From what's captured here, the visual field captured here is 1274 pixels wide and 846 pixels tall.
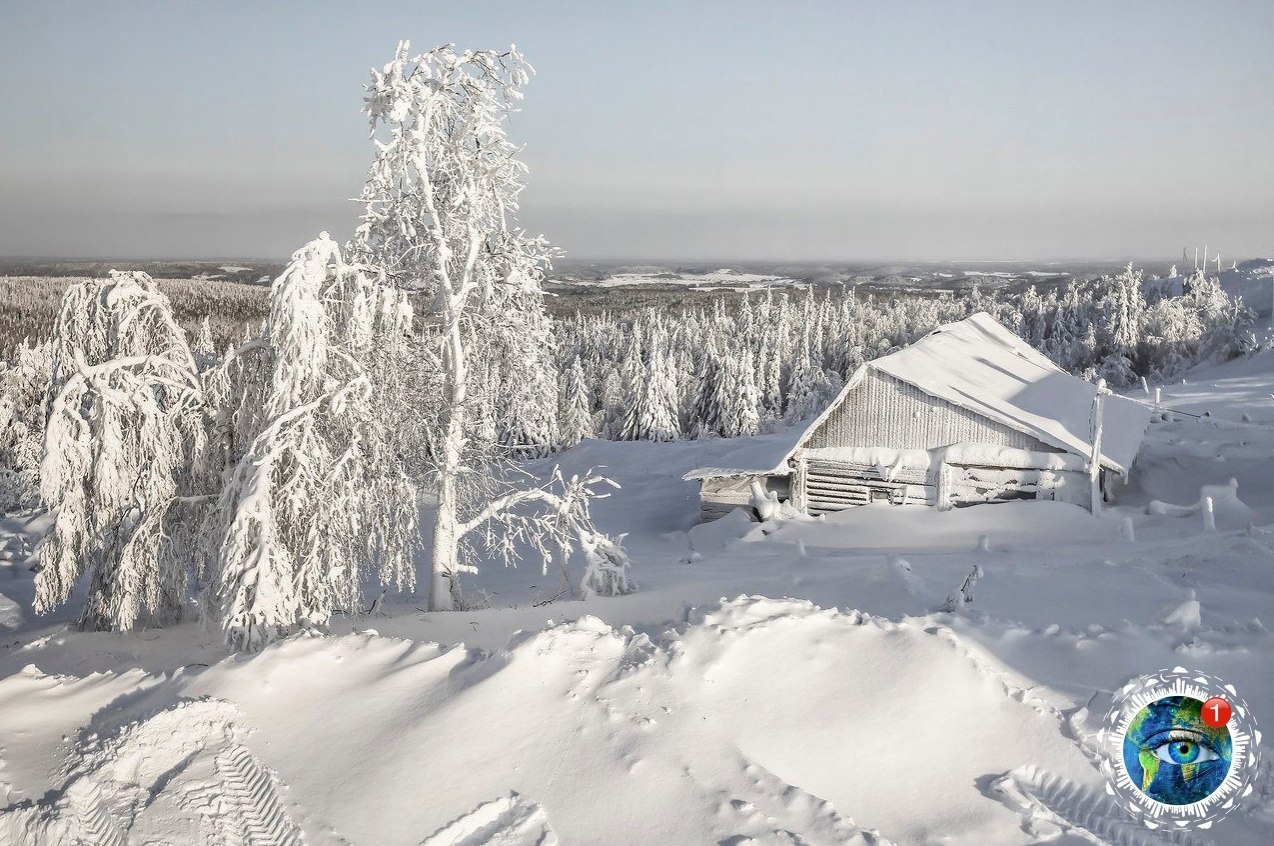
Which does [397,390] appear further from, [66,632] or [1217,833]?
[1217,833]

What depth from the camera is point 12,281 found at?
266 ft

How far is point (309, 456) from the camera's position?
10.4 m

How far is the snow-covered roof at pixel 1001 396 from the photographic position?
19.8 metres

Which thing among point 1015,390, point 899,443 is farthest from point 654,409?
point 899,443

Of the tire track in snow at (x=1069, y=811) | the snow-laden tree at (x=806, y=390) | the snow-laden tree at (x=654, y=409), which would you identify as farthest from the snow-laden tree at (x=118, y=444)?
the snow-laden tree at (x=806, y=390)

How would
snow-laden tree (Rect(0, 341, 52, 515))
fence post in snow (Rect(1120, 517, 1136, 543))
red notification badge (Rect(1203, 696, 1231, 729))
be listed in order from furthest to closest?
snow-laden tree (Rect(0, 341, 52, 515))
fence post in snow (Rect(1120, 517, 1136, 543))
red notification badge (Rect(1203, 696, 1231, 729))

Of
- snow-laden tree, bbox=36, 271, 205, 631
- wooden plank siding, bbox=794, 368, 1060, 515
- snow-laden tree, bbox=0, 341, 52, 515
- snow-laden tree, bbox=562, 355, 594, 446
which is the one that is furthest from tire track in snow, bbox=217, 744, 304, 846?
snow-laden tree, bbox=562, 355, 594, 446

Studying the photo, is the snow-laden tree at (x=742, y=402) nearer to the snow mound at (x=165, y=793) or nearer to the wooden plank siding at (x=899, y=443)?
the wooden plank siding at (x=899, y=443)

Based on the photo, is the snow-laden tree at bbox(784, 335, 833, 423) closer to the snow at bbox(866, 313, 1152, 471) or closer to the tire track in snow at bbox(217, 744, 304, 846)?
the snow at bbox(866, 313, 1152, 471)

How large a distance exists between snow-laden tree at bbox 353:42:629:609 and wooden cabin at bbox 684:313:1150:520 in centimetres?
1108

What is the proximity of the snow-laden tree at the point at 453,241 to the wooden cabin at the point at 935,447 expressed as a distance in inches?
436

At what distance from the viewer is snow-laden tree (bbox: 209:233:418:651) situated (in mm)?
Answer: 9922

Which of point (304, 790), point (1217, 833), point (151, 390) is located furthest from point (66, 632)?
point (1217, 833)

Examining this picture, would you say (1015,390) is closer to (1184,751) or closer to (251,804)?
(1184,751)
